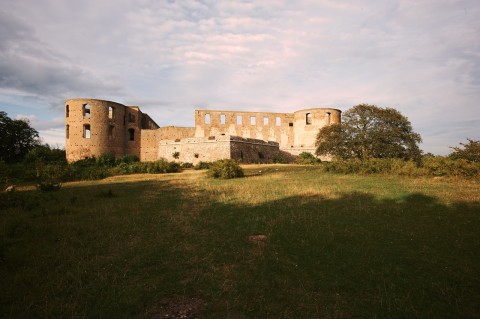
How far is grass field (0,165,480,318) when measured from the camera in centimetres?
378

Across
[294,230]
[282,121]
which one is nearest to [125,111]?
[282,121]

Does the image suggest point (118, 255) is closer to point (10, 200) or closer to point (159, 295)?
point (159, 295)

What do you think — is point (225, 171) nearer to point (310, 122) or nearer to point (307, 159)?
point (307, 159)

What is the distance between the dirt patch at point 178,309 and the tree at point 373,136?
18.7 metres

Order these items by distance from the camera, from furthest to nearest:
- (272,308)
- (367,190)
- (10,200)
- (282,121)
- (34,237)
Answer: (282,121), (367,190), (10,200), (34,237), (272,308)

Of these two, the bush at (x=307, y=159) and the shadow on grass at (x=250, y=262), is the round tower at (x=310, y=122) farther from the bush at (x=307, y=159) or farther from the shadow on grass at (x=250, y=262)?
the shadow on grass at (x=250, y=262)

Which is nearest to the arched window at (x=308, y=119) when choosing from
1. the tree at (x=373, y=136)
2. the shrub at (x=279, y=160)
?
the shrub at (x=279, y=160)

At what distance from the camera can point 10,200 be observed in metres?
9.80

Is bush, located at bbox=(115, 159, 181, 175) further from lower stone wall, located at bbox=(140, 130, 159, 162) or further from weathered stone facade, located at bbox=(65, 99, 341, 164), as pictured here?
lower stone wall, located at bbox=(140, 130, 159, 162)

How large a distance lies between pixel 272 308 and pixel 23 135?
3760 cm

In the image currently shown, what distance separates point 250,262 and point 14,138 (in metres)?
35.9

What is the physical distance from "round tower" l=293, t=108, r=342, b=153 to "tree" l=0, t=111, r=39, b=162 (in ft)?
107

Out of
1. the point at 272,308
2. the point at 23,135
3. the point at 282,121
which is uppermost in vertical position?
the point at 282,121

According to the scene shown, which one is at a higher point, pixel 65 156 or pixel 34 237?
pixel 65 156
